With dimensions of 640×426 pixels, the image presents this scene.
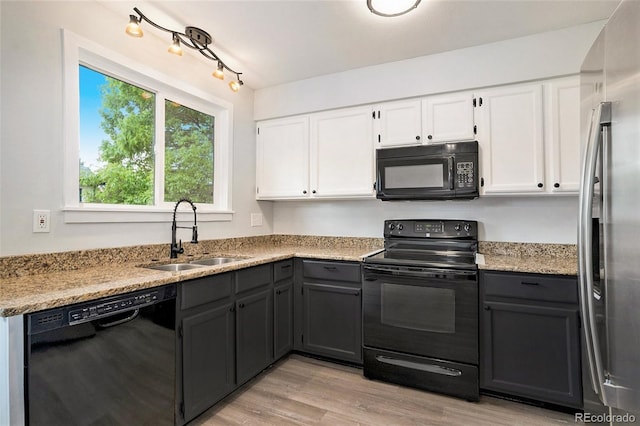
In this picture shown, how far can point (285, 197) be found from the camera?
3178mm

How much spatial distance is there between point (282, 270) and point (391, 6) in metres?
1.94

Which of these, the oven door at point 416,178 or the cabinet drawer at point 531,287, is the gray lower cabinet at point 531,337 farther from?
the oven door at point 416,178

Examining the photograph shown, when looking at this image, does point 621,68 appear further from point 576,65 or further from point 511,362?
point 511,362

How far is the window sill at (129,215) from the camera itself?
1.83 meters

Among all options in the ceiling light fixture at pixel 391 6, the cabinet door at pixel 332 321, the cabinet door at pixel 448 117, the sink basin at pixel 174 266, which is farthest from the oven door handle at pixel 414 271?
the ceiling light fixture at pixel 391 6

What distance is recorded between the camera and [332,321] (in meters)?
2.54

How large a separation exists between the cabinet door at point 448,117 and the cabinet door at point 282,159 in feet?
3.63

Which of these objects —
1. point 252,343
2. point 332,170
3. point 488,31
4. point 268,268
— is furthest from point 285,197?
point 488,31

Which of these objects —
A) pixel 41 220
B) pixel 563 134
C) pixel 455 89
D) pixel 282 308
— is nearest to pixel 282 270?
pixel 282 308

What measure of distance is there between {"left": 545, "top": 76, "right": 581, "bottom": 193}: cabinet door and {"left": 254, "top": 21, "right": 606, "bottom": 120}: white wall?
0.12 meters

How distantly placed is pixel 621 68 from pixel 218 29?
7.22 feet

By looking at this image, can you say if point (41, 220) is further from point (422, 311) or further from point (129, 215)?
point (422, 311)

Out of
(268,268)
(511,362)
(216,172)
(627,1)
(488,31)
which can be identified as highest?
(488,31)

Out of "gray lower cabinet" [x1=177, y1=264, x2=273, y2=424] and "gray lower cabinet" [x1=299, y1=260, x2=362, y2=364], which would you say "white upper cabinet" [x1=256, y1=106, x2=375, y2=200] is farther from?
"gray lower cabinet" [x1=177, y1=264, x2=273, y2=424]
